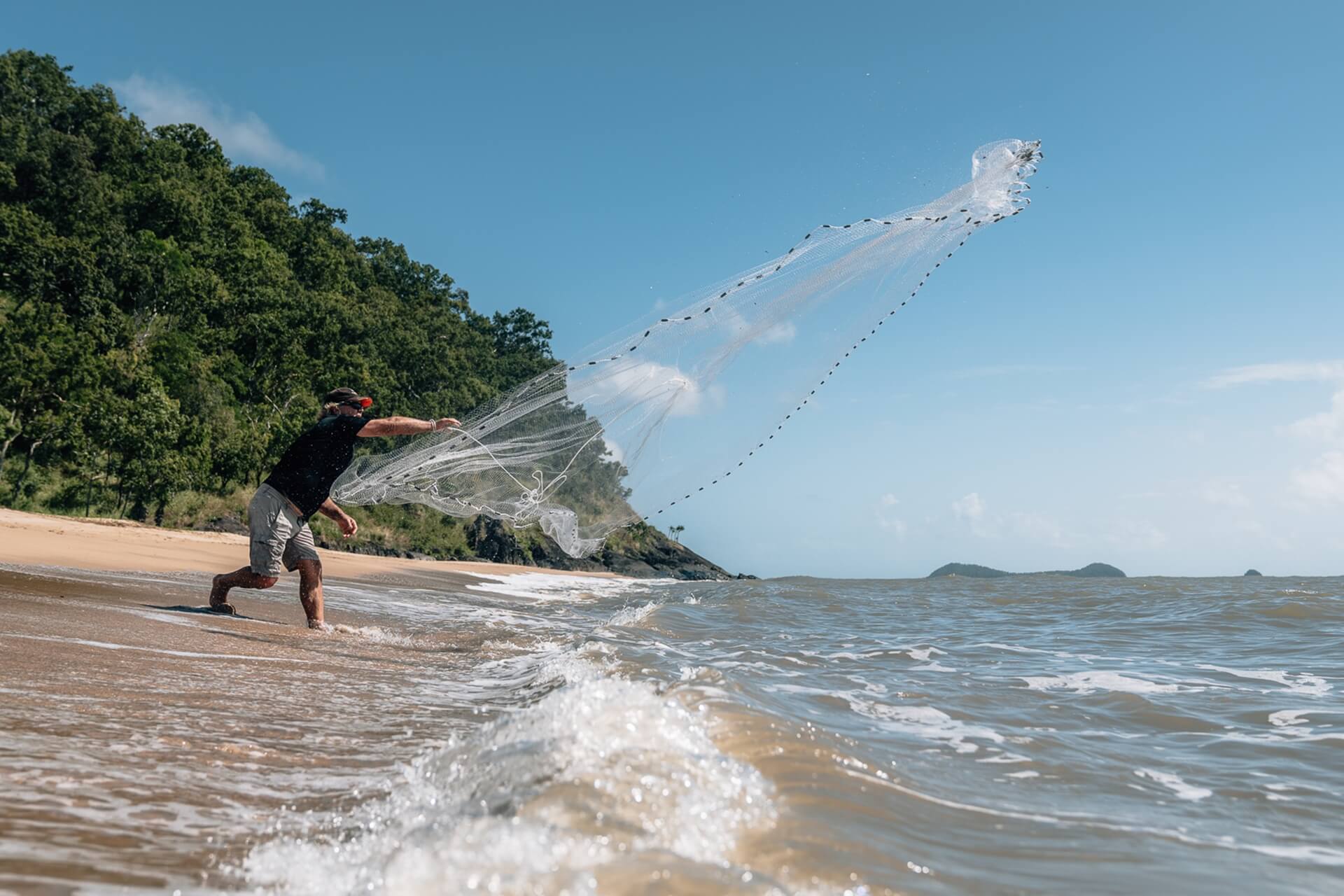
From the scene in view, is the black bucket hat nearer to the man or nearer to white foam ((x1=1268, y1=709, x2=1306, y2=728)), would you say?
the man

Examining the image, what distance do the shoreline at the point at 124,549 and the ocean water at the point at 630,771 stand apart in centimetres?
357

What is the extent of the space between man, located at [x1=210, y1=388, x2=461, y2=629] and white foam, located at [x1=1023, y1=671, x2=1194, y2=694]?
5.29 m

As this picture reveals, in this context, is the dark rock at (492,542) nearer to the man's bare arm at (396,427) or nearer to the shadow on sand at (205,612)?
the shadow on sand at (205,612)

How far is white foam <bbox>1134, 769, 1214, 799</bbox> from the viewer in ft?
13.9

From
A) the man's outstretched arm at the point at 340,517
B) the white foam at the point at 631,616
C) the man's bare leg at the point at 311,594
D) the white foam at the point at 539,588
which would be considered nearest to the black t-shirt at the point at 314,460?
the man's outstretched arm at the point at 340,517

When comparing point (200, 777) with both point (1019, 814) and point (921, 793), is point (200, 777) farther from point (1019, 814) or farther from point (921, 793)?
point (1019, 814)

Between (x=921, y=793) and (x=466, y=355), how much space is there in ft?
198

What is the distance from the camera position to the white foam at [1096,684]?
23.5 feet

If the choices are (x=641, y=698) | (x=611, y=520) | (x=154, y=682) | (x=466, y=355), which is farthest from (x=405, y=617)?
(x=466, y=355)

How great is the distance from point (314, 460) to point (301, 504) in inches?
15.2

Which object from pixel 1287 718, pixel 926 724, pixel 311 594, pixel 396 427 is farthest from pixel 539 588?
pixel 1287 718

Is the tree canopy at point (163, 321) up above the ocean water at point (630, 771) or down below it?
above

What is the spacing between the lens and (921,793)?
382cm

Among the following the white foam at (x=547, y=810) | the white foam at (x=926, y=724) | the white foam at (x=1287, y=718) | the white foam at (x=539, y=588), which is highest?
the white foam at (x=547, y=810)
